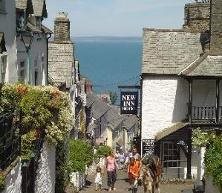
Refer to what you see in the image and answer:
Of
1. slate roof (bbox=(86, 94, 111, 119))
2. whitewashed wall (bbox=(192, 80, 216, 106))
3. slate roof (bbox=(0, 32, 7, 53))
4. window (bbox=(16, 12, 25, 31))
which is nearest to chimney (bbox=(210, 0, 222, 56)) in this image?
whitewashed wall (bbox=(192, 80, 216, 106))

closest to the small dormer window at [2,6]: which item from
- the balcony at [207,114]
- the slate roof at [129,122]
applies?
the balcony at [207,114]

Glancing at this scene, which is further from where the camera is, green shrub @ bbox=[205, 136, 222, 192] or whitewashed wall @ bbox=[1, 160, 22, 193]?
green shrub @ bbox=[205, 136, 222, 192]

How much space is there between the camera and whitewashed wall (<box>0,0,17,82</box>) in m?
22.0

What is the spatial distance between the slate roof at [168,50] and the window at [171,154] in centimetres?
414

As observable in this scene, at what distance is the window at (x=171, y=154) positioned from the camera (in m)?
35.1

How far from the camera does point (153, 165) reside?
831 inches

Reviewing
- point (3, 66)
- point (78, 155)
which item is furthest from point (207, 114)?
point (3, 66)

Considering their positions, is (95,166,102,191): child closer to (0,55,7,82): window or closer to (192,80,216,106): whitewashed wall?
(0,55,7,82): window

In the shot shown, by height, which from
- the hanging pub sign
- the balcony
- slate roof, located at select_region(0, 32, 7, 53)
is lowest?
the balcony

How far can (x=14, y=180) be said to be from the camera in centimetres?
1288

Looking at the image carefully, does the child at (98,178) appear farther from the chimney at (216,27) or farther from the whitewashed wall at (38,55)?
the chimney at (216,27)

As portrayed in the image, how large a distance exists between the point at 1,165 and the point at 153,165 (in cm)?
979

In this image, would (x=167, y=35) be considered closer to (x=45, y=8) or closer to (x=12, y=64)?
(x=45, y=8)

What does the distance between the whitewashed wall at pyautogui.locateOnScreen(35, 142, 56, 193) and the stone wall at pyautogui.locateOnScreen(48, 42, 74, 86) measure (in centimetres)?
2298
